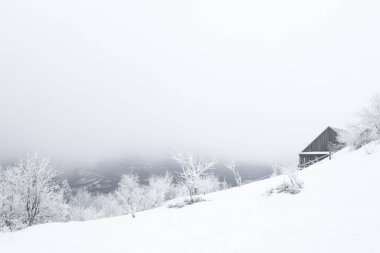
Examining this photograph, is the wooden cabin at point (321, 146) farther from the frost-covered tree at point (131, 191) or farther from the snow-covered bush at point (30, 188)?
the frost-covered tree at point (131, 191)

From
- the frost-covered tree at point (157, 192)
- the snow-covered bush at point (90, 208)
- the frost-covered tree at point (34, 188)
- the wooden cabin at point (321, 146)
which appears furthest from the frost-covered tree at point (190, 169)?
the snow-covered bush at point (90, 208)

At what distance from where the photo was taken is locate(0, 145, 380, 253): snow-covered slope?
707 cm

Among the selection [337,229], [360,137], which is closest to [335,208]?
[337,229]

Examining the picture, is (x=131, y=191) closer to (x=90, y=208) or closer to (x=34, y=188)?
(x=90, y=208)

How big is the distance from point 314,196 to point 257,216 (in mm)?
2584

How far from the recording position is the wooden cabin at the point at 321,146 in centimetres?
3894

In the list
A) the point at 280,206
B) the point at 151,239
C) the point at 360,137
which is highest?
the point at 360,137

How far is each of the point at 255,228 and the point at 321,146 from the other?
34.9 meters

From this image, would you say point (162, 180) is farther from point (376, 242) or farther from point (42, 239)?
point (376, 242)

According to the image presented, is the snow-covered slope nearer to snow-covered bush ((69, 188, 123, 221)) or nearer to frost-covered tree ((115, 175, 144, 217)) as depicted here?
snow-covered bush ((69, 188, 123, 221))

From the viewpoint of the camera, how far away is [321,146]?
40062 mm

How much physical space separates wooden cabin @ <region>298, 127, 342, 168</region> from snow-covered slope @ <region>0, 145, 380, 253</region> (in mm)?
25825

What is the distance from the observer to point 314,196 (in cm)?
1143

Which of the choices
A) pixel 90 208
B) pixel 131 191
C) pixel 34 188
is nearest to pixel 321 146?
pixel 34 188
